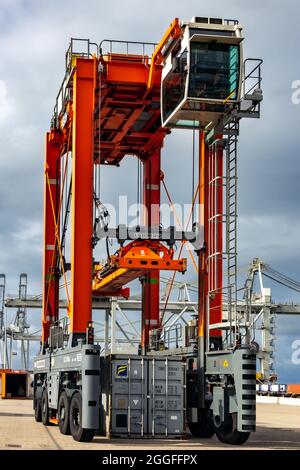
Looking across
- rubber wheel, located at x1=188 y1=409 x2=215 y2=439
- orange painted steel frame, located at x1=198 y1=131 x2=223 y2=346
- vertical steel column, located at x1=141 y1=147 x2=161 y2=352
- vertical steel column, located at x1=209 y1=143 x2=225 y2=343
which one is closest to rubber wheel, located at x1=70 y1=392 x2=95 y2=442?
rubber wheel, located at x1=188 y1=409 x2=215 y2=439

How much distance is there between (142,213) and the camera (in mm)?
30688

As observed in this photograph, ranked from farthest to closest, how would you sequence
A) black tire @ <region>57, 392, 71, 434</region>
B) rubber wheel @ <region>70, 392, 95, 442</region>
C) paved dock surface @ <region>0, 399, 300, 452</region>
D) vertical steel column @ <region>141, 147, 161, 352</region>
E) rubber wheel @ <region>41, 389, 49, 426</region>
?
vertical steel column @ <region>141, 147, 161, 352</region>
rubber wheel @ <region>41, 389, 49, 426</region>
black tire @ <region>57, 392, 71, 434</region>
rubber wheel @ <region>70, 392, 95, 442</region>
paved dock surface @ <region>0, 399, 300, 452</region>

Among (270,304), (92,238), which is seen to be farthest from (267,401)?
(92,238)

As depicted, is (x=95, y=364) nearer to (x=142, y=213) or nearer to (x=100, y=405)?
(x=100, y=405)

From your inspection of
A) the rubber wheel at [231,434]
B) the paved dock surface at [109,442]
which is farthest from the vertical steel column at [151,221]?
the rubber wheel at [231,434]

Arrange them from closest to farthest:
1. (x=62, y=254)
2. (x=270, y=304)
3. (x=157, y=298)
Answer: (x=62, y=254) < (x=157, y=298) < (x=270, y=304)

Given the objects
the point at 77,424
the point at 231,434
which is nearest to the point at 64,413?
the point at 77,424

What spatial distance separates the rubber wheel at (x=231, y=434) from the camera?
19719 millimetres

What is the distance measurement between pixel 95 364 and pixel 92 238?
3.72m

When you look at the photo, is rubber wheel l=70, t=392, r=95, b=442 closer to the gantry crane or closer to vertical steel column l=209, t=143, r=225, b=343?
the gantry crane

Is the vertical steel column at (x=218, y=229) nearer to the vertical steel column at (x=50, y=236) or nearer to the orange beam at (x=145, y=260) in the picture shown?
the orange beam at (x=145, y=260)

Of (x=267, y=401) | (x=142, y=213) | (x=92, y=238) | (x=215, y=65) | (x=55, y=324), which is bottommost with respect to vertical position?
(x=267, y=401)

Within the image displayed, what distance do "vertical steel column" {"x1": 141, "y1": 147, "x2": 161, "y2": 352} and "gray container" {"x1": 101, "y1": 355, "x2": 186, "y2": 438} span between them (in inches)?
327

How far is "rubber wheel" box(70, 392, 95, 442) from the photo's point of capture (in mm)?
19695
